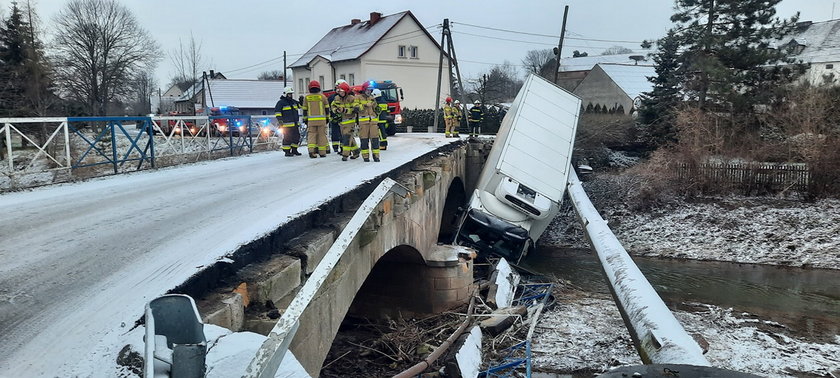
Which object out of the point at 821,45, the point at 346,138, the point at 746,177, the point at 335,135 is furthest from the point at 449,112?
the point at 821,45

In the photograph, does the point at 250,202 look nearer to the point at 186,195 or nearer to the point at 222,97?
the point at 186,195

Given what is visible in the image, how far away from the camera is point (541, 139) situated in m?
15.8

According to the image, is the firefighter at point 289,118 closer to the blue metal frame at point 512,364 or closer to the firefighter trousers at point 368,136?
the firefighter trousers at point 368,136

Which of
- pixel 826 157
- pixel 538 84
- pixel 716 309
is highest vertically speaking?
pixel 538 84

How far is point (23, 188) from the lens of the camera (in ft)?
24.0

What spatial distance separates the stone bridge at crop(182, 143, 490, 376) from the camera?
3.76 meters

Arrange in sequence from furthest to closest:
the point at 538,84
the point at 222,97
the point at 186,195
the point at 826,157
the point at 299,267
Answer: the point at 222,97 < the point at 826,157 < the point at 538,84 < the point at 186,195 < the point at 299,267

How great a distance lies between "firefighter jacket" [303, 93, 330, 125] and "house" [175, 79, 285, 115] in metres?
43.6

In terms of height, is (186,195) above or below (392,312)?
above

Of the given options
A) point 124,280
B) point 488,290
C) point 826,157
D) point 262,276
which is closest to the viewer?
point 124,280

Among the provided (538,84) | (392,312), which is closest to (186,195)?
(392,312)

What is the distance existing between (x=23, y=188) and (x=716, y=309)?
1336 cm

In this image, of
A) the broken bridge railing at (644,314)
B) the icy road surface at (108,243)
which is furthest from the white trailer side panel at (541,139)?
the icy road surface at (108,243)

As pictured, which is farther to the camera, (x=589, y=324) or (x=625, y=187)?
(x=625, y=187)
